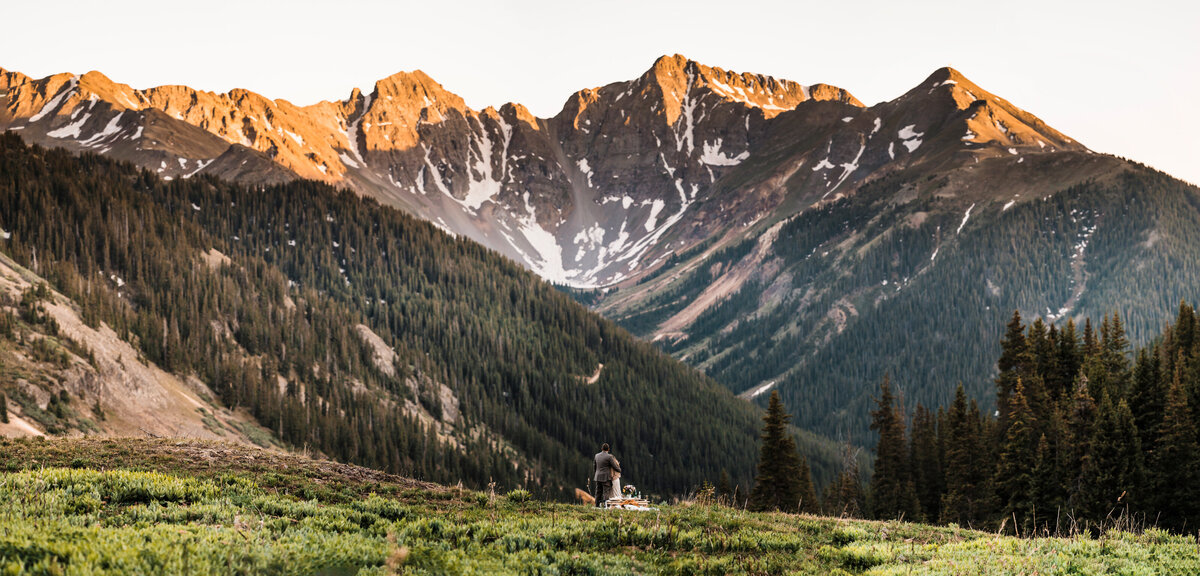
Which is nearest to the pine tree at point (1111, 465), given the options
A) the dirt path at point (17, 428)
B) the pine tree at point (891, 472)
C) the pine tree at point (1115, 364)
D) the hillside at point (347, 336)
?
the pine tree at point (1115, 364)

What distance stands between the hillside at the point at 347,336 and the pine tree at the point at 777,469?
49.7m

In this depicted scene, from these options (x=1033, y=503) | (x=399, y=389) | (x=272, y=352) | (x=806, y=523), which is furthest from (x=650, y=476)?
(x=806, y=523)

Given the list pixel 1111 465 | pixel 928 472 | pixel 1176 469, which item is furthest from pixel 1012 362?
pixel 1176 469

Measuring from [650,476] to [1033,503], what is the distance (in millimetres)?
111734

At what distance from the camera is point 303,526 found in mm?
15492

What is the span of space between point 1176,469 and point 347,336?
12256 cm

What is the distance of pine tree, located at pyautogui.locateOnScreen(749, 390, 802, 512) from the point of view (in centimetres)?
5744

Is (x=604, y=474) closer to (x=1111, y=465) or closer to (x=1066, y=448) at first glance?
(x=1111, y=465)

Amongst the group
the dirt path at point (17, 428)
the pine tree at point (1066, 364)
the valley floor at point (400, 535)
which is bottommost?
the valley floor at point (400, 535)

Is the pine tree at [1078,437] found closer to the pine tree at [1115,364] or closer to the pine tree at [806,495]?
the pine tree at [1115,364]

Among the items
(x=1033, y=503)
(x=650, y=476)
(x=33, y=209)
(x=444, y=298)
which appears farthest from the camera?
(x=444, y=298)

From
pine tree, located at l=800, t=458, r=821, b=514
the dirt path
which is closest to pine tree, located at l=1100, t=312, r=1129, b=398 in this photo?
pine tree, located at l=800, t=458, r=821, b=514

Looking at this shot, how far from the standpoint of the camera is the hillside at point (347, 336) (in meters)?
98.1

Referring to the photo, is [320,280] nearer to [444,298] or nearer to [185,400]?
[444,298]
